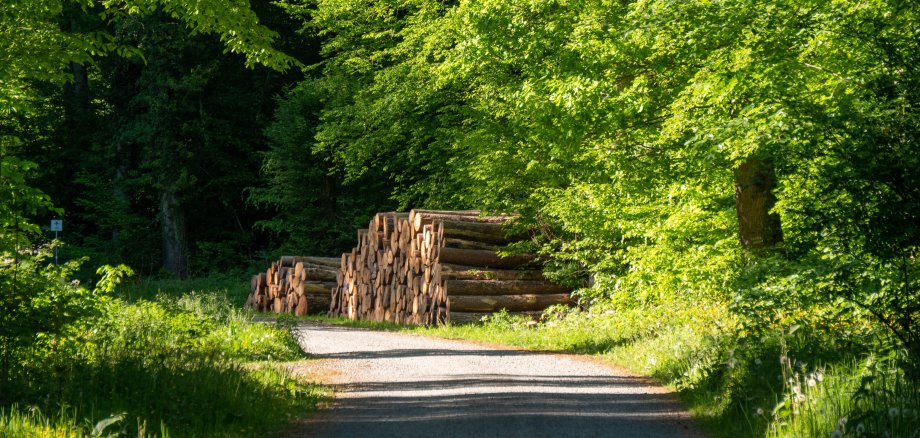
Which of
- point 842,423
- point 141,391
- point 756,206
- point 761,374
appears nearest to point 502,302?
point 756,206

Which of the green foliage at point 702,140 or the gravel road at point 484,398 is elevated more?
the green foliage at point 702,140

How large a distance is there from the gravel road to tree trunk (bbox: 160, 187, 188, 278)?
24.7 m

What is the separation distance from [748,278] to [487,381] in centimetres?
305

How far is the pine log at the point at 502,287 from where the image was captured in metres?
19.6

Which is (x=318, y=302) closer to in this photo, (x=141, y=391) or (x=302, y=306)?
(x=302, y=306)

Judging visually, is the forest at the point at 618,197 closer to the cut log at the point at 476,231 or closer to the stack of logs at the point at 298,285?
the cut log at the point at 476,231

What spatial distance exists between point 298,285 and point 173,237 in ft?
44.0

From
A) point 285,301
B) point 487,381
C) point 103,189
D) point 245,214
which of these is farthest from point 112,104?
point 487,381

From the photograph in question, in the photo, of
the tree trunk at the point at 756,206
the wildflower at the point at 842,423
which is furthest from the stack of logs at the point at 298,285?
the wildflower at the point at 842,423

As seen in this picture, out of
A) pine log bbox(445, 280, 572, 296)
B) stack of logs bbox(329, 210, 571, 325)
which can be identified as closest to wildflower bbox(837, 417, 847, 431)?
stack of logs bbox(329, 210, 571, 325)

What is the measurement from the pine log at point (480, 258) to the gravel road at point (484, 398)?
5612mm

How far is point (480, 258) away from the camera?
20297 millimetres

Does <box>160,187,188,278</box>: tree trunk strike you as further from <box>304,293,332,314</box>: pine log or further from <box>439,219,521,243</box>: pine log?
<box>439,219,521,243</box>: pine log

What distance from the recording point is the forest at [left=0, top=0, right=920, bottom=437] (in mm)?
7160
